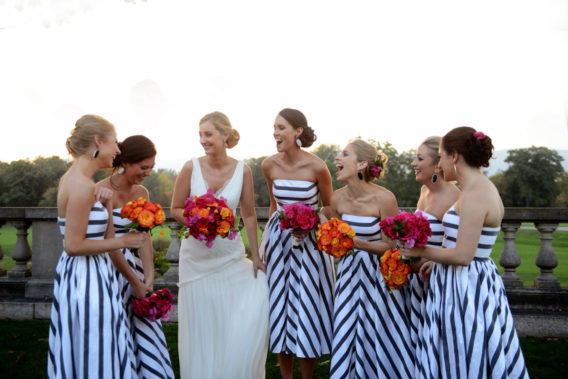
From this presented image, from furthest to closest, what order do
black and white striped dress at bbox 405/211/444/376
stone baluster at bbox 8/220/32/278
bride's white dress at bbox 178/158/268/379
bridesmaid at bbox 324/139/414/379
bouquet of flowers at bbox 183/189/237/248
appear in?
1. stone baluster at bbox 8/220/32/278
2. bride's white dress at bbox 178/158/268/379
3. bridesmaid at bbox 324/139/414/379
4. black and white striped dress at bbox 405/211/444/376
5. bouquet of flowers at bbox 183/189/237/248

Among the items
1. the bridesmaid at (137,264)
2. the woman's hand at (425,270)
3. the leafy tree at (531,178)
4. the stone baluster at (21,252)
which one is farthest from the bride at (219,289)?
the leafy tree at (531,178)

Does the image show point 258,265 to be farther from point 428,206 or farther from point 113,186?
point 428,206

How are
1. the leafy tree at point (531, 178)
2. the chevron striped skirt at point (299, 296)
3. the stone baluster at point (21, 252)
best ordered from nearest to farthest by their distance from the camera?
1. the chevron striped skirt at point (299, 296)
2. the stone baluster at point (21, 252)
3. the leafy tree at point (531, 178)

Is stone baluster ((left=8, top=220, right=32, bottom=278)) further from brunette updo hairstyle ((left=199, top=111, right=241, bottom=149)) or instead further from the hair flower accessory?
the hair flower accessory

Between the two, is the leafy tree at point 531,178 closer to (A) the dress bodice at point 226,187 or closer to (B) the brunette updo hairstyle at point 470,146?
(A) the dress bodice at point 226,187

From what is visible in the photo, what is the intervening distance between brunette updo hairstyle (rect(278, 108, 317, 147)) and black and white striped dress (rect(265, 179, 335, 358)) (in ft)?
1.79

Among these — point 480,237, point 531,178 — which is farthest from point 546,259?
point 531,178

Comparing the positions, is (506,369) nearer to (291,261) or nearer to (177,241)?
(291,261)

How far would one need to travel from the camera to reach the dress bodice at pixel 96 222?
4.02 metres

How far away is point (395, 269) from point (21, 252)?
24.1 feet

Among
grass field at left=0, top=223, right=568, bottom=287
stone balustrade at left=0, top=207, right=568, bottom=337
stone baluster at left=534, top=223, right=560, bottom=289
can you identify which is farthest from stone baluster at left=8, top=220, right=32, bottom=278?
stone baluster at left=534, top=223, right=560, bottom=289

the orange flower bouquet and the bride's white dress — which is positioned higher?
the orange flower bouquet

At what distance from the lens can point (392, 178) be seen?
21391mm

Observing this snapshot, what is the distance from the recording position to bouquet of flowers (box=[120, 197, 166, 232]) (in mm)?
4086
